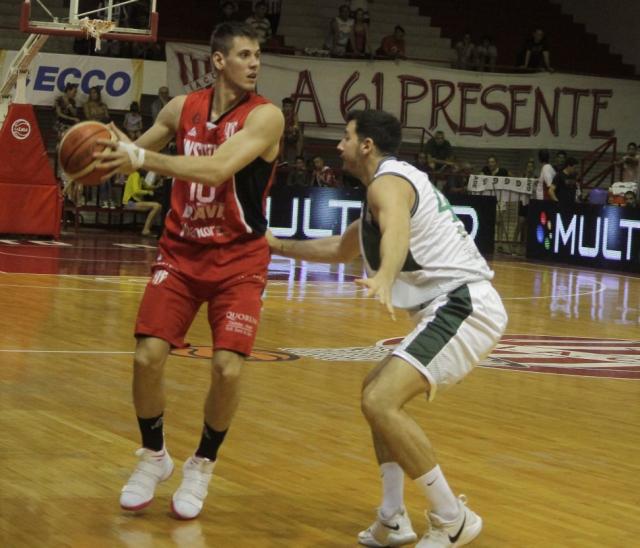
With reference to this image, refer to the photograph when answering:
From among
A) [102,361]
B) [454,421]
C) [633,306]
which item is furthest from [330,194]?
[454,421]

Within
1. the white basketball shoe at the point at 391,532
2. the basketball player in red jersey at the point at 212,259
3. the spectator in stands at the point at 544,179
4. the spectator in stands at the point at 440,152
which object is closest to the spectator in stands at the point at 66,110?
the spectator in stands at the point at 440,152

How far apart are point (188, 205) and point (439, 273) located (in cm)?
111

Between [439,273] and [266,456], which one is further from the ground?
[439,273]

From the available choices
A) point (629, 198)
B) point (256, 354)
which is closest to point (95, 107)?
point (629, 198)

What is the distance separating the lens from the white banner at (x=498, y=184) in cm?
2447

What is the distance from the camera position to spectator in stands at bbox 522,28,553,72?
92.8 feet

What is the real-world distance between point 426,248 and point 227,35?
130 centimetres

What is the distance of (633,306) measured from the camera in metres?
15.5

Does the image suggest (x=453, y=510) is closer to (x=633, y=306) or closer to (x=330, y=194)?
(x=633, y=306)

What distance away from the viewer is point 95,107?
22359 mm

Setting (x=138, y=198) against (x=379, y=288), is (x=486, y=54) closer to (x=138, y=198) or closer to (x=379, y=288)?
(x=138, y=198)

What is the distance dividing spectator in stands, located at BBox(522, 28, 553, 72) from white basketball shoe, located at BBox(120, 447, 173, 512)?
77.8 ft

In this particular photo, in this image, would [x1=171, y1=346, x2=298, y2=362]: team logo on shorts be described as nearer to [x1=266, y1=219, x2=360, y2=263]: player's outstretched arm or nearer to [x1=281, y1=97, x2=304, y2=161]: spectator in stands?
[x1=266, y1=219, x2=360, y2=263]: player's outstretched arm

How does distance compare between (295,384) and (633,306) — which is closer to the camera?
(295,384)
